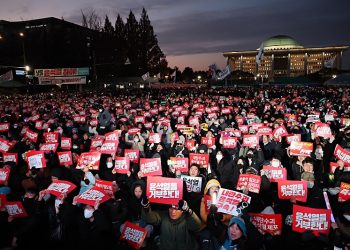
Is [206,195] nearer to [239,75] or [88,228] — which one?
[88,228]

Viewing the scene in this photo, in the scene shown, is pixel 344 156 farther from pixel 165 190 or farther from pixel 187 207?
pixel 187 207

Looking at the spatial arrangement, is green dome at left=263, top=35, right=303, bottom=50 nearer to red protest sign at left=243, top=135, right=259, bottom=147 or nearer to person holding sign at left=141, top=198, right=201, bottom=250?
red protest sign at left=243, top=135, right=259, bottom=147

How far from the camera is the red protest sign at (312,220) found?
421 cm

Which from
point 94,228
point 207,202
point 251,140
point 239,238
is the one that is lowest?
point 94,228

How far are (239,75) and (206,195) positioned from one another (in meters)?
74.3

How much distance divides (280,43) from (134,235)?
4907 inches

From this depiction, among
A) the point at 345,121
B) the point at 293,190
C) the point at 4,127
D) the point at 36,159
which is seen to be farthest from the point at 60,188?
the point at 345,121

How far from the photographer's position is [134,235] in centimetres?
432

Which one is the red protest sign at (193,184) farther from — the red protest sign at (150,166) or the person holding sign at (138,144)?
the person holding sign at (138,144)

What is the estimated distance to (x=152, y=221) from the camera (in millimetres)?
4516

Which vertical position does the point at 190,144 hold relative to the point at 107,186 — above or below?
above

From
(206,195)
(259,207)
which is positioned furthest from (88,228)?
(259,207)

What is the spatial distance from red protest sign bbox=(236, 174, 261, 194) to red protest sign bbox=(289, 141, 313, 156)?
2.37 m

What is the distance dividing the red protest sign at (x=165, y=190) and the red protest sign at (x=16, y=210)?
2.00 m
